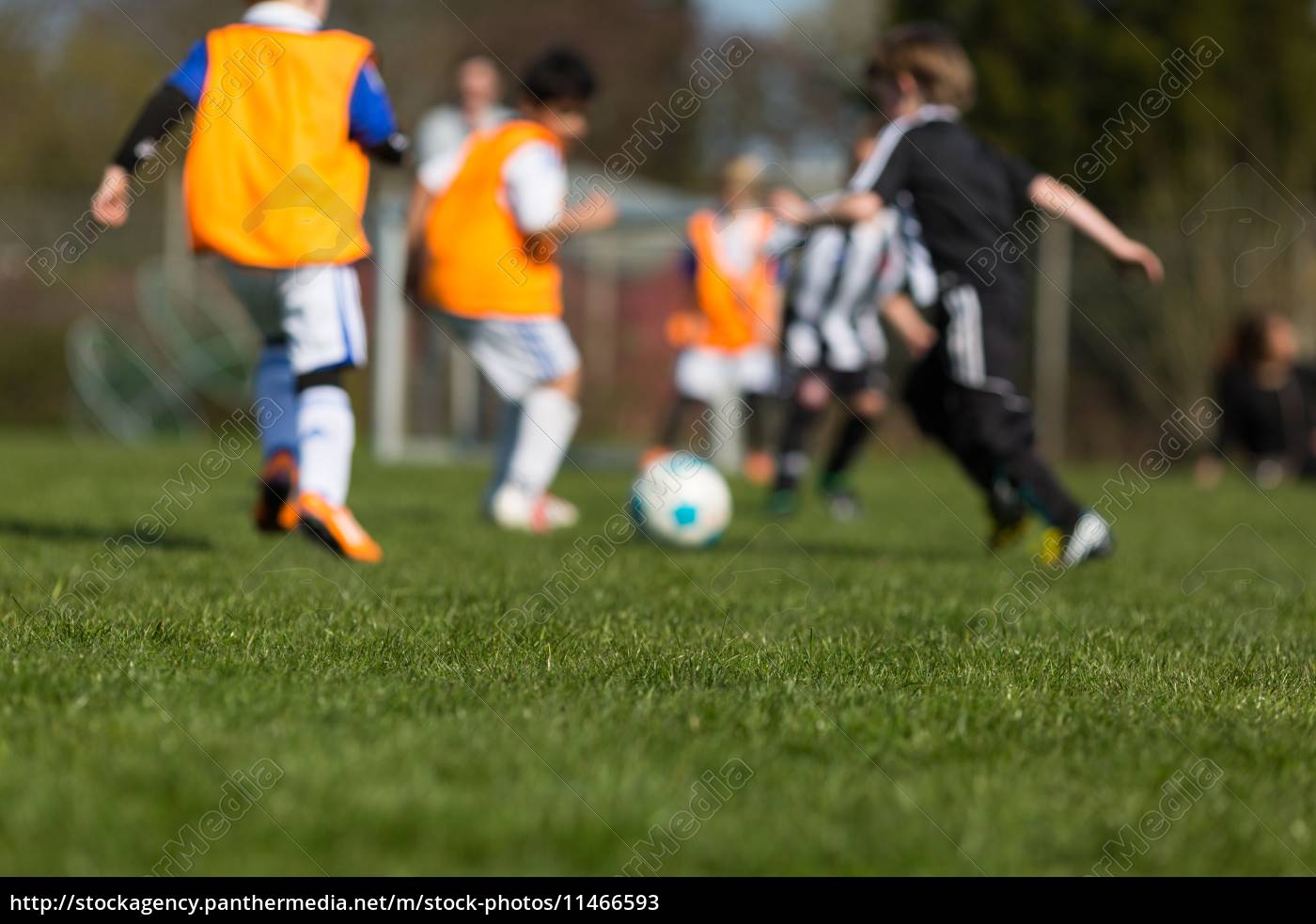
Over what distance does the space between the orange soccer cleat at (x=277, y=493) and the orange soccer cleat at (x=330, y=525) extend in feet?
0.76

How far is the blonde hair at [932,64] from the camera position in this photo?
233 inches

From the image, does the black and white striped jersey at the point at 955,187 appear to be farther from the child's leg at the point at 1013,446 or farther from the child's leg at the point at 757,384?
the child's leg at the point at 757,384

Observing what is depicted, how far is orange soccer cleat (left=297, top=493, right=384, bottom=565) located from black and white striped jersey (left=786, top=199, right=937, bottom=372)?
482 cm

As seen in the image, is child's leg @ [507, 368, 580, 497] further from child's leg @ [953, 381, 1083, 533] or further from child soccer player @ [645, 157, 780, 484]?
child soccer player @ [645, 157, 780, 484]

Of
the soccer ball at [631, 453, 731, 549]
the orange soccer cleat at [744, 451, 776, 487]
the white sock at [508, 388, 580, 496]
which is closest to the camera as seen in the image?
the soccer ball at [631, 453, 731, 549]

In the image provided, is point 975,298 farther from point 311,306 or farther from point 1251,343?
point 1251,343

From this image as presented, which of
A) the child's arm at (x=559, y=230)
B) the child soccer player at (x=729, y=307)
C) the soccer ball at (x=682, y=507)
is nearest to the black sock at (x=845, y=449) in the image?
the child soccer player at (x=729, y=307)

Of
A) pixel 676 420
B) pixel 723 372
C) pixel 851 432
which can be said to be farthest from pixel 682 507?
pixel 723 372

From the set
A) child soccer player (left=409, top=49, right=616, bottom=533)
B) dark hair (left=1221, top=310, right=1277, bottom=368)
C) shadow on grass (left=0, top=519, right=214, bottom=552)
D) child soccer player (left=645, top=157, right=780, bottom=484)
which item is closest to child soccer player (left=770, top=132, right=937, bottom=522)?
child soccer player (left=645, top=157, right=780, bottom=484)

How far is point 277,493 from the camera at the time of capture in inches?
204

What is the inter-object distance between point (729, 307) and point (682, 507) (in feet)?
17.8

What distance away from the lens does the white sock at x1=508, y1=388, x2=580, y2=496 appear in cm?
711

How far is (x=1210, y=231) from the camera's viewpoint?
16.9m

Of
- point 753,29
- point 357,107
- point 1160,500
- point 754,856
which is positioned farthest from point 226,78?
point 753,29
